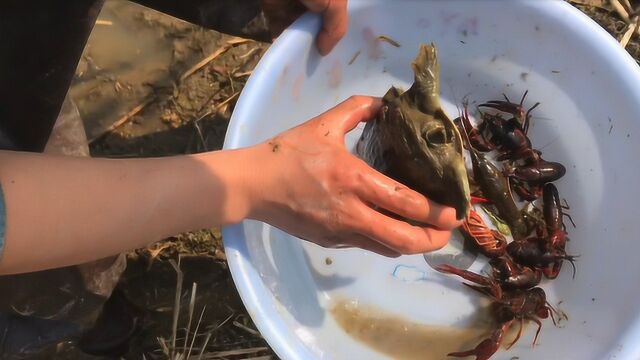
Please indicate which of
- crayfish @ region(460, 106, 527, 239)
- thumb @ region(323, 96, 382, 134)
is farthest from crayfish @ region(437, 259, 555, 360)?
thumb @ region(323, 96, 382, 134)

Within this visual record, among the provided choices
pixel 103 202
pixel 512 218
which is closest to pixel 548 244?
pixel 512 218

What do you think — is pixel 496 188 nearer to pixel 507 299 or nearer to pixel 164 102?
pixel 507 299

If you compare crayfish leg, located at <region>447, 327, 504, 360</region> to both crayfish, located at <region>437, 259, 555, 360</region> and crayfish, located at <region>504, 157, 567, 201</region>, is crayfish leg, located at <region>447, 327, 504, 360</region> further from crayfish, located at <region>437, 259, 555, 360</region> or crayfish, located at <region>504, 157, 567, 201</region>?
crayfish, located at <region>504, 157, 567, 201</region>

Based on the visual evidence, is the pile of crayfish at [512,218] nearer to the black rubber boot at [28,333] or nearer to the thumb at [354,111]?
the thumb at [354,111]

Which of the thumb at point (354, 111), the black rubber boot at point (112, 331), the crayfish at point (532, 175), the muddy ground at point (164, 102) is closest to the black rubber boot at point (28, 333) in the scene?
the black rubber boot at point (112, 331)

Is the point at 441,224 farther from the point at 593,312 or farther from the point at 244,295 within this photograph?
the point at 593,312

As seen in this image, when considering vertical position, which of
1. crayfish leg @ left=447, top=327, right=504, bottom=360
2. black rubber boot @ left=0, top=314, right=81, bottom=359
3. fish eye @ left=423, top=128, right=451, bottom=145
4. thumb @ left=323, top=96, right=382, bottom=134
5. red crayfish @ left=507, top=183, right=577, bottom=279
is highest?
fish eye @ left=423, top=128, right=451, bottom=145
